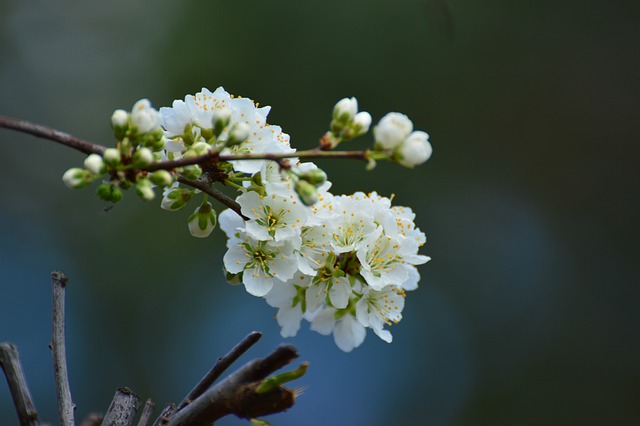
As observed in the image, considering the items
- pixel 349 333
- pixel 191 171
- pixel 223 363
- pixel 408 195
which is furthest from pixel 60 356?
pixel 408 195

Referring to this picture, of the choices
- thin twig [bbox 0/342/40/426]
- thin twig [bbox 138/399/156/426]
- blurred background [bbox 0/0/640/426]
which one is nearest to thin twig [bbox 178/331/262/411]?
thin twig [bbox 138/399/156/426]

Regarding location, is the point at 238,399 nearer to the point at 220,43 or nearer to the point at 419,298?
the point at 220,43

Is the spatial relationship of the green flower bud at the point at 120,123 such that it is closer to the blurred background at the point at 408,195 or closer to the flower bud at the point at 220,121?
the flower bud at the point at 220,121

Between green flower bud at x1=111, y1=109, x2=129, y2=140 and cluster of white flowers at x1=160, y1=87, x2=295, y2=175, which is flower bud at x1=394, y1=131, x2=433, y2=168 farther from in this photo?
green flower bud at x1=111, y1=109, x2=129, y2=140

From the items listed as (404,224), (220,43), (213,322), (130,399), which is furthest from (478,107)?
(130,399)

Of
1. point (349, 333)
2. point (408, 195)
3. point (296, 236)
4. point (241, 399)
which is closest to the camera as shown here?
point (241, 399)

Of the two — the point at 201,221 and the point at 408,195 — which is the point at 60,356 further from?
the point at 408,195

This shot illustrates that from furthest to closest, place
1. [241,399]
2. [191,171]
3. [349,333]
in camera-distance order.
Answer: [349,333], [191,171], [241,399]
